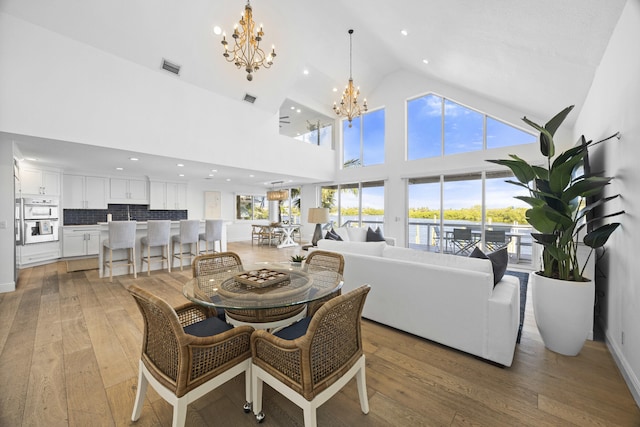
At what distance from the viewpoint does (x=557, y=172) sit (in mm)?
2070

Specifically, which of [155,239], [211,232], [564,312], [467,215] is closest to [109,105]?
[155,239]

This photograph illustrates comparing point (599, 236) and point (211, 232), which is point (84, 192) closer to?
point (211, 232)

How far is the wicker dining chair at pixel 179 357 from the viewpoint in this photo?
3.84 feet

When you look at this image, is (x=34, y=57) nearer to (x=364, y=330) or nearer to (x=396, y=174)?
(x=364, y=330)

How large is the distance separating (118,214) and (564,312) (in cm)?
933

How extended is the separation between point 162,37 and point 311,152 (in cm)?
451

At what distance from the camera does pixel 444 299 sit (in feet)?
7.20

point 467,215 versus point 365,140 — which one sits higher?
point 365,140

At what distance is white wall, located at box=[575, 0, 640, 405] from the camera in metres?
1.77

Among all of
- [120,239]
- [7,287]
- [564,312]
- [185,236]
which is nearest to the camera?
[564,312]

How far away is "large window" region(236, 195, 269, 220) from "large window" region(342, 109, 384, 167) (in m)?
4.49

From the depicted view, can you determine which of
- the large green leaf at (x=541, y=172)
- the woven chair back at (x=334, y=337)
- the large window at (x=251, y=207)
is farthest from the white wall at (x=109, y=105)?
the large green leaf at (x=541, y=172)

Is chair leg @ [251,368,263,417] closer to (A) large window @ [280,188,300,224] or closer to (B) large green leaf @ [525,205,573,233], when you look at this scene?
(B) large green leaf @ [525,205,573,233]

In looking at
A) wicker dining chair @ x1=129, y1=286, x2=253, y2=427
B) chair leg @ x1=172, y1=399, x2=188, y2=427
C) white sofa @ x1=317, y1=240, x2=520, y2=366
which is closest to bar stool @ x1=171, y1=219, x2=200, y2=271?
white sofa @ x1=317, y1=240, x2=520, y2=366
